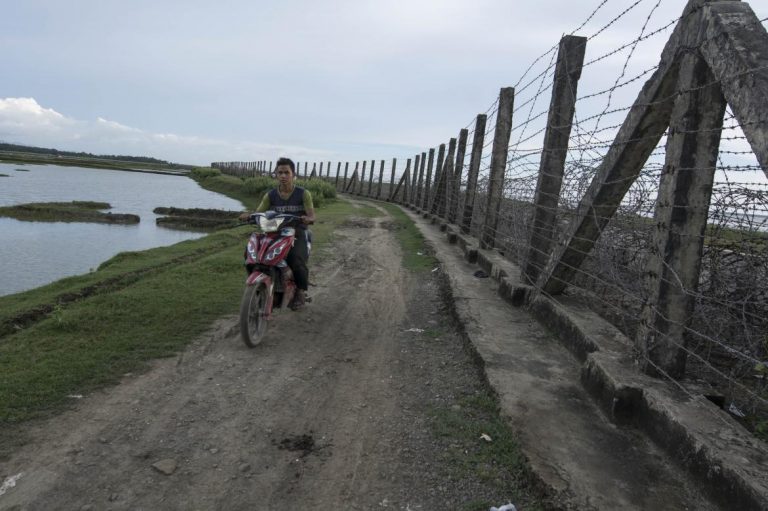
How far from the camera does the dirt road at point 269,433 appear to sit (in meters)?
2.41

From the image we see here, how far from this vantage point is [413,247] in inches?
402

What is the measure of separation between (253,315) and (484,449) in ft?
7.83

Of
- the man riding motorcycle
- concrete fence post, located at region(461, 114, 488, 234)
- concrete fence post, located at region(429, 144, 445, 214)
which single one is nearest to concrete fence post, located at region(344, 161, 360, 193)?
concrete fence post, located at region(429, 144, 445, 214)

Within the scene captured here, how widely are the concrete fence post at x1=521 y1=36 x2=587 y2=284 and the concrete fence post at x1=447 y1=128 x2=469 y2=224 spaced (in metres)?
5.70

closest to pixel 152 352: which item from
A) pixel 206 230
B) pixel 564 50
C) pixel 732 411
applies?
pixel 732 411

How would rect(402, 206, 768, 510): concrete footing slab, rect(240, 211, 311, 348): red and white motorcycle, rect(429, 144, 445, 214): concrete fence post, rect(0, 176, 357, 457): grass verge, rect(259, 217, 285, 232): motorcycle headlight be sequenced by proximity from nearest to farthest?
1. rect(402, 206, 768, 510): concrete footing slab
2. rect(0, 176, 357, 457): grass verge
3. rect(240, 211, 311, 348): red and white motorcycle
4. rect(259, 217, 285, 232): motorcycle headlight
5. rect(429, 144, 445, 214): concrete fence post

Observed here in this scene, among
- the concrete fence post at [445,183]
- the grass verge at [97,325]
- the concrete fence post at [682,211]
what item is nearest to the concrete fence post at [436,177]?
the concrete fence post at [445,183]

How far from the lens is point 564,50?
16.2ft

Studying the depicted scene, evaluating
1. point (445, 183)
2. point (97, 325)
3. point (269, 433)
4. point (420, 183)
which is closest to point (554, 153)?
point (269, 433)

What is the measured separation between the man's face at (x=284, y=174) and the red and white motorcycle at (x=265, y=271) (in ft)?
1.38

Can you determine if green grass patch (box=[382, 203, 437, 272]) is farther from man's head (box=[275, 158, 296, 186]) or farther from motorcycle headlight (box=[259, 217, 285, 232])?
motorcycle headlight (box=[259, 217, 285, 232])

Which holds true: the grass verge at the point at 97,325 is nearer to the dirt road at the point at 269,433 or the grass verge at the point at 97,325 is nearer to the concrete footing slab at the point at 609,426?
the dirt road at the point at 269,433

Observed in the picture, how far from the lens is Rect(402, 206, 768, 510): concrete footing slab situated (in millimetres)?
2236

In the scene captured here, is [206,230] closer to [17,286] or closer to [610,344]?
[17,286]
